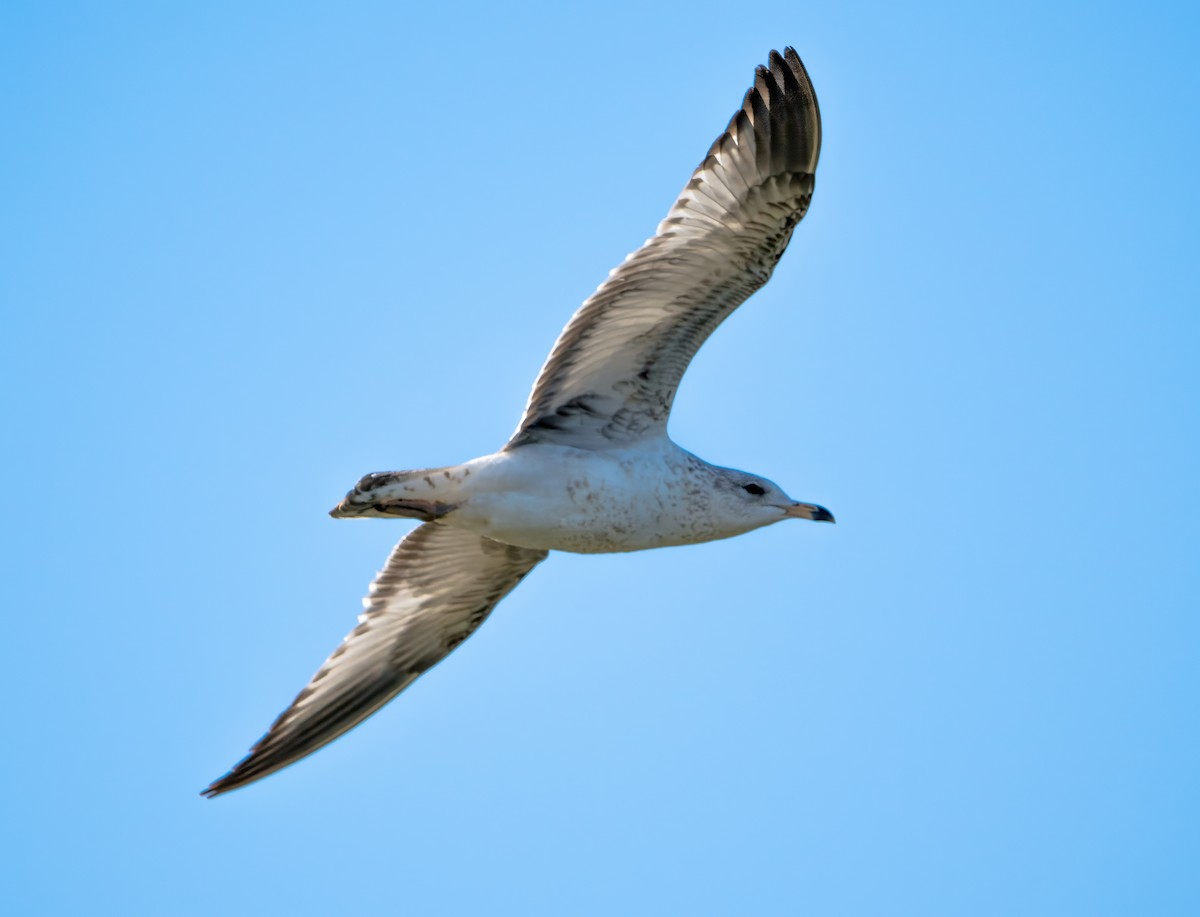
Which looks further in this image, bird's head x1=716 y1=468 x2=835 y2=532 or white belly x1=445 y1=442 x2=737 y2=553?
bird's head x1=716 y1=468 x2=835 y2=532

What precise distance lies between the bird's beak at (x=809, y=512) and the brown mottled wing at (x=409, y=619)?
1770 millimetres

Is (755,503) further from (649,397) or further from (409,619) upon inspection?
(409,619)

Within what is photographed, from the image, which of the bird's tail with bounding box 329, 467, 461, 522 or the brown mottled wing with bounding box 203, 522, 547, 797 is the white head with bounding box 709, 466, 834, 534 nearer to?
the brown mottled wing with bounding box 203, 522, 547, 797

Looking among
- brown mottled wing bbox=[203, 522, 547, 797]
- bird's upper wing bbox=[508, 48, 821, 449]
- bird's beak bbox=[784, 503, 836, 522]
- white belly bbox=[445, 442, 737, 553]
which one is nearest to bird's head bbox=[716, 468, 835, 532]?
bird's beak bbox=[784, 503, 836, 522]

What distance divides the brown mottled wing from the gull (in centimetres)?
76

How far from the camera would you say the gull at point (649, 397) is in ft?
33.4

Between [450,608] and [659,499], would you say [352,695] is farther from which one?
[659,499]

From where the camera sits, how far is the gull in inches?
400

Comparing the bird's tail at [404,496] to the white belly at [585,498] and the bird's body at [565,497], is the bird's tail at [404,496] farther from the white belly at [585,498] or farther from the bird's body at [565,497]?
the white belly at [585,498]

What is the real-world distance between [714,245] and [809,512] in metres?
1.93

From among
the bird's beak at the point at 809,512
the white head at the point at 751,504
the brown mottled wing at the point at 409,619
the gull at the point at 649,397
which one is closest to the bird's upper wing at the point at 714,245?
the gull at the point at 649,397

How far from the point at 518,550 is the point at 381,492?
1567 mm

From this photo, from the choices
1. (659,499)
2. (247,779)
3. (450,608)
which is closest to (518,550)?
(450,608)

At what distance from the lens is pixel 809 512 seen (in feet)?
35.9
